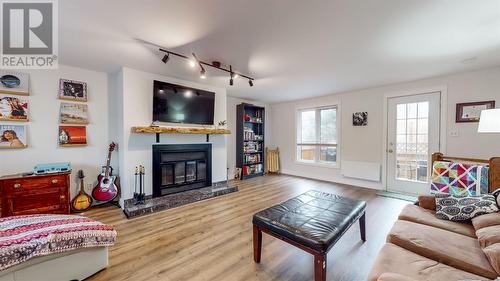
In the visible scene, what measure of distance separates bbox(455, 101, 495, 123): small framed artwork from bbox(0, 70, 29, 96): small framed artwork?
6902mm

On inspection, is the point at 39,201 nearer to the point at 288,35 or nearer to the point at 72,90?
the point at 72,90

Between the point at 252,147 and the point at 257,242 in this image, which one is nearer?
the point at 257,242

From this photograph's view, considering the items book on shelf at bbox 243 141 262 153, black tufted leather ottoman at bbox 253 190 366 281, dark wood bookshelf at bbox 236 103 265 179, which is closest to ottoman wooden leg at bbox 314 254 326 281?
black tufted leather ottoman at bbox 253 190 366 281

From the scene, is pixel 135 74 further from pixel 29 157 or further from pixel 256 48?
pixel 256 48

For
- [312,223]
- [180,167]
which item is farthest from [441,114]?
[180,167]

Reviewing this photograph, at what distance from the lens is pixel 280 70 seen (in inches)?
132

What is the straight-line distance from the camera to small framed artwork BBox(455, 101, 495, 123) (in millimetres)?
3260

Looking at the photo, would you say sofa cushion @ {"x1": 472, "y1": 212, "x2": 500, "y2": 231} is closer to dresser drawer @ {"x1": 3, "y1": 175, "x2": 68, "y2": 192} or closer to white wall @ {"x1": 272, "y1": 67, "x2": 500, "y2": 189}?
white wall @ {"x1": 272, "y1": 67, "x2": 500, "y2": 189}

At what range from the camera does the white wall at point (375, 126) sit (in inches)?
130

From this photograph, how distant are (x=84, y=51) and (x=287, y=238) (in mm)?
3360

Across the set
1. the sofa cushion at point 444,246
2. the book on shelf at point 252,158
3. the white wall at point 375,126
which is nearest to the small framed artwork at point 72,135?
the book on shelf at point 252,158

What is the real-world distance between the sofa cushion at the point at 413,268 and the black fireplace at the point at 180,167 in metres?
3.36

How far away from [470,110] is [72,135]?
261 inches

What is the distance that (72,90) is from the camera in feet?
10.7
